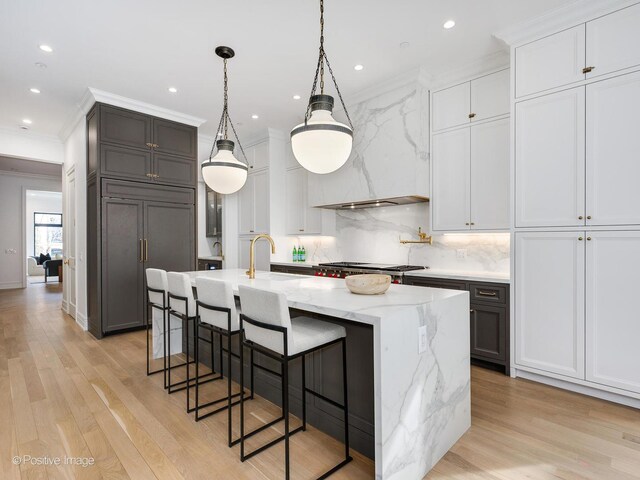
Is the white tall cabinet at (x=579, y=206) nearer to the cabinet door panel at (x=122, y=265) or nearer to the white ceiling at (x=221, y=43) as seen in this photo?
the white ceiling at (x=221, y=43)

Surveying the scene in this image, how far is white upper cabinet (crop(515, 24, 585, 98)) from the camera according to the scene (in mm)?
2627

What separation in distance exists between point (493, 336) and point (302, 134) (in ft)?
7.86

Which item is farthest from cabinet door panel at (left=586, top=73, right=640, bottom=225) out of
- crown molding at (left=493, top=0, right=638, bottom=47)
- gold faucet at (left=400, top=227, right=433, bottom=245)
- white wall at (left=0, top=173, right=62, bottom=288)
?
white wall at (left=0, top=173, right=62, bottom=288)

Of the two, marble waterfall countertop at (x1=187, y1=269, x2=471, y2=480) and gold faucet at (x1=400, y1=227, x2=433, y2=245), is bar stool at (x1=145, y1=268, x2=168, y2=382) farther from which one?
gold faucet at (x1=400, y1=227, x2=433, y2=245)

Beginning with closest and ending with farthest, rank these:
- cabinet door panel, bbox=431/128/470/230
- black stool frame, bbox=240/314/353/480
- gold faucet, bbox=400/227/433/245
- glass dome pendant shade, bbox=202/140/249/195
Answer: black stool frame, bbox=240/314/353/480 < glass dome pendant shade, bbox=202/140/249/195 < cabinet door panel, bbox=431/128/470/230 < gold faucet, bbox=400/227/433/245

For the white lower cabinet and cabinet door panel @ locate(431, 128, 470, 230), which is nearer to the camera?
the white lower cabinet

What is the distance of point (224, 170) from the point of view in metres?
3.14

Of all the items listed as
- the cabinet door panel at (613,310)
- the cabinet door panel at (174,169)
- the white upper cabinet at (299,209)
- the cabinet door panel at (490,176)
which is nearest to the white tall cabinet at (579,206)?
the cabinet door panel at (613,310)

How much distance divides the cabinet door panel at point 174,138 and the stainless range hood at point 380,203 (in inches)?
81.2

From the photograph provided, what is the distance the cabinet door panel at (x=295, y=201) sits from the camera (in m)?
5.32

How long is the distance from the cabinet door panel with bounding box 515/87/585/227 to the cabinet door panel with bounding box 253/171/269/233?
3.52 metres

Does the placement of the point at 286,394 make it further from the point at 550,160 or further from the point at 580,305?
the point at 550,160

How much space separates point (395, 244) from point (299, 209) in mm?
1668

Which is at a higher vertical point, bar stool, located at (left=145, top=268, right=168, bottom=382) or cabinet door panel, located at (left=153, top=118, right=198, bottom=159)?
cabinet door panel, located at (left=153, top=118, right=198, bottom=159)
